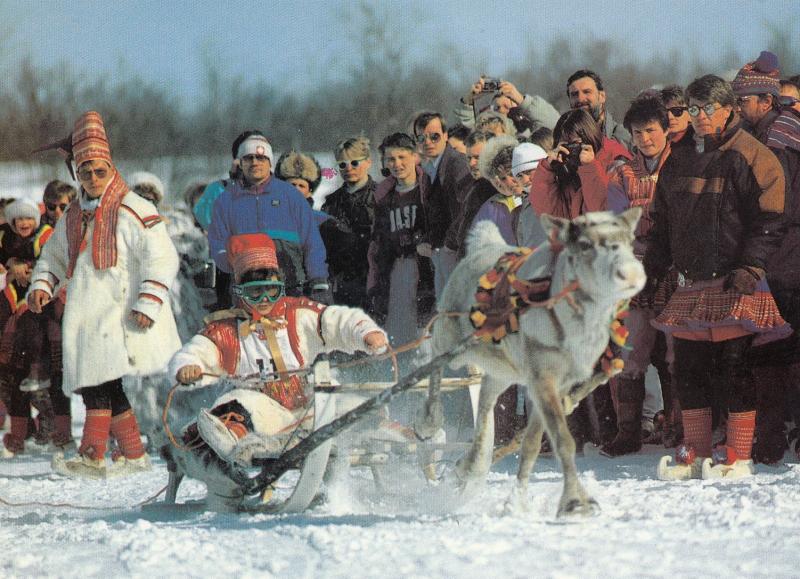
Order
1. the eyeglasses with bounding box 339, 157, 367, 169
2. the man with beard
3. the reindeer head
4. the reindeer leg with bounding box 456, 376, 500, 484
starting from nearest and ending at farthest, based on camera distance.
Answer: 1. the reindeer head
2. the reindeer leg with bounding box 456, 376, 500, 484
3. the man with beard
4. the eyeglasses with bounding box 339, 157, 367, 169

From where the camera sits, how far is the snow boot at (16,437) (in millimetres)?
9969

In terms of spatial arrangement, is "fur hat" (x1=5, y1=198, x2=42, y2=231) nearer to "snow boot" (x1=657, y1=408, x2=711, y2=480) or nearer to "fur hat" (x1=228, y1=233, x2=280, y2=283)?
"fur hat" (x1=228, y1=233, x2=280, y2=283)

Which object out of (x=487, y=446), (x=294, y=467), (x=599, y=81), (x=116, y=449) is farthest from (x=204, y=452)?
(x=599, y=81)

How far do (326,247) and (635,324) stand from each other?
278cm

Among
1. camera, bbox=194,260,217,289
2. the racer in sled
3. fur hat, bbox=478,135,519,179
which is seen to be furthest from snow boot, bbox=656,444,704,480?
camera, bbox=194,260,217,289

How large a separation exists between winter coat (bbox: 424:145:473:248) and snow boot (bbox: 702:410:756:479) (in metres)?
2.25

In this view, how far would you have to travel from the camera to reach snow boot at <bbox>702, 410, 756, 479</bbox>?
6621 mm

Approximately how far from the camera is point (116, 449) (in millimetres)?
8625

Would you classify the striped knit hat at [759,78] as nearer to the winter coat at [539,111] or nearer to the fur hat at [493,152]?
the fur hat at [493,152]

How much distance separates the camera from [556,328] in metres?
5.00

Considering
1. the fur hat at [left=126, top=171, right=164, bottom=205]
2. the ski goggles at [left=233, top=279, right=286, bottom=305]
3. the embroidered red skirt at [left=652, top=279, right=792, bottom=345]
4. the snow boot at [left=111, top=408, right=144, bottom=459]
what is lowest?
the snow boot at [left=111, top=408, right=144, bottom=459]

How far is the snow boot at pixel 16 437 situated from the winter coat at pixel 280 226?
2282 mm

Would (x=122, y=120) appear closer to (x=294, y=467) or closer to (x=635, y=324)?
(x=635, y=324)

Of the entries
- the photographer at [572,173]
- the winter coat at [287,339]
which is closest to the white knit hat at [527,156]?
the photographer at [572,173]
